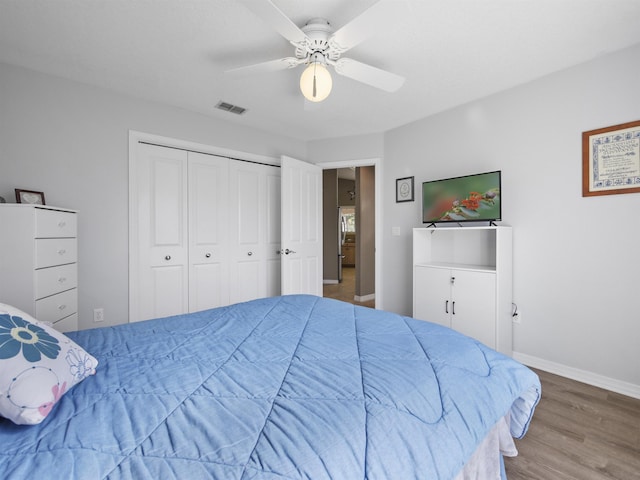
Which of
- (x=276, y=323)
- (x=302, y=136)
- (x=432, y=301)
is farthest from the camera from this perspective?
(x=302, y=136)

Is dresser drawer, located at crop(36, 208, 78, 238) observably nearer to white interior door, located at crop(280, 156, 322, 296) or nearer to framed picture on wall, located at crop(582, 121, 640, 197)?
white interior door, located at crop(280, 156, 322, 296)

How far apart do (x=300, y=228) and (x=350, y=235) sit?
674 cm

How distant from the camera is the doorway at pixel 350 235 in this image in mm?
5320

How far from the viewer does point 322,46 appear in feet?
6.14

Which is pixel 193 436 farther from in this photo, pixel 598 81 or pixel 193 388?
pixel 598 81

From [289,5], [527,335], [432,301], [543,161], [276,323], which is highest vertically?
[289,5]

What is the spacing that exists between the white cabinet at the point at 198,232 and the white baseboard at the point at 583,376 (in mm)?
2845

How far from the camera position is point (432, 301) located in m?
3.03

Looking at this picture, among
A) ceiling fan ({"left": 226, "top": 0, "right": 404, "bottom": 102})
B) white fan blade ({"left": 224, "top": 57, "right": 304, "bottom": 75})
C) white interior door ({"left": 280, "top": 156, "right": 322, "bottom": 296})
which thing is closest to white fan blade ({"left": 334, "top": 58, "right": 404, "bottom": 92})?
ceiling fan ({"left": 226, "top": 0, "right": 404, "bottom": 102})

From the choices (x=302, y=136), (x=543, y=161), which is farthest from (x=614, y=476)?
(x=302, y=136)

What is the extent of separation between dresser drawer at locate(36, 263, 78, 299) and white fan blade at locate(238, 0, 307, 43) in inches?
83.7

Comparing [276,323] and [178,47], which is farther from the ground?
[178,47]

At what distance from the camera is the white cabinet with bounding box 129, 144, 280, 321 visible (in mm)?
3062

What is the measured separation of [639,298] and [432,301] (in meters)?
1.45
